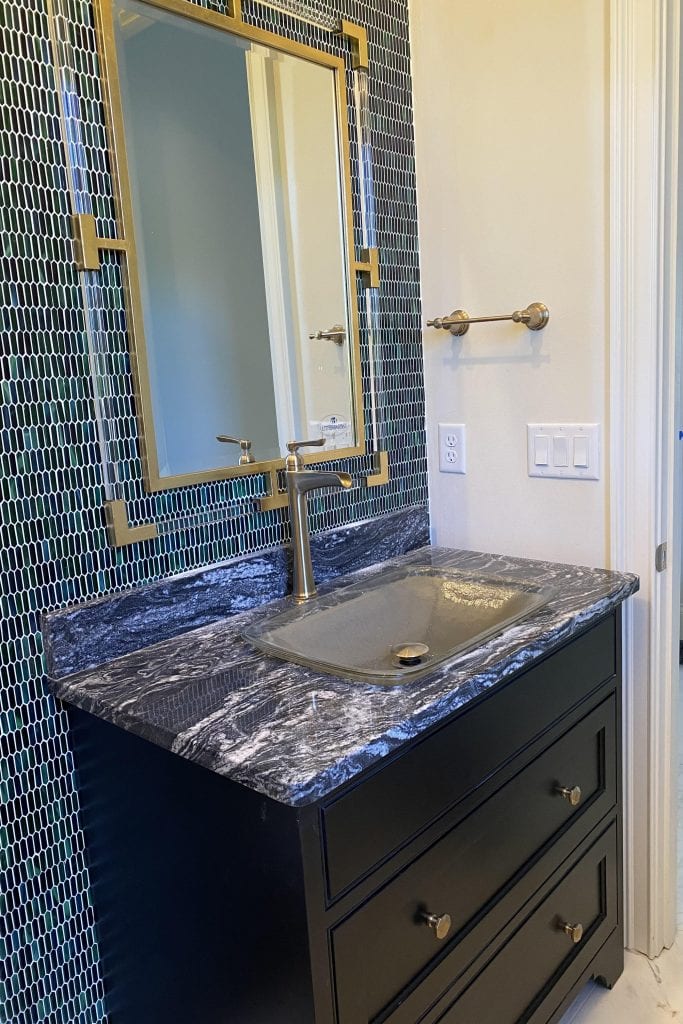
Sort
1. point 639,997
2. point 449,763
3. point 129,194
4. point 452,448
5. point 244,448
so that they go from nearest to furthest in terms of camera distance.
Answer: point 449,763 → point 129,194 → point 244,448 → point 639,997 → point 452,448

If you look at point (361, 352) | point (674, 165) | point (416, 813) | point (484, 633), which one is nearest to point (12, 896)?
point (416, 813)

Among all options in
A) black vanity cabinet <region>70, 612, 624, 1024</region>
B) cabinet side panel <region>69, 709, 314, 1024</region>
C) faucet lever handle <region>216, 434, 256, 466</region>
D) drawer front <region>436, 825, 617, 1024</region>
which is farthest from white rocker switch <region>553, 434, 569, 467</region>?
cabinet side panel <region>69, 709, 314, 1024</region>

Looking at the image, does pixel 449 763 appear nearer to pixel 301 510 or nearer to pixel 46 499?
pixel 301 510

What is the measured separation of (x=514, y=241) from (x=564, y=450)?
438 mm

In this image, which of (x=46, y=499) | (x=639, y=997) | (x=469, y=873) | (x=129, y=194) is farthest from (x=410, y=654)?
(x=639, y=997)

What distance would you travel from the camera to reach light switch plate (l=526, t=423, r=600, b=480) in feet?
5.19

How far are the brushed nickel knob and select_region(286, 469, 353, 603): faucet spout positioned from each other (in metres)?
0.74

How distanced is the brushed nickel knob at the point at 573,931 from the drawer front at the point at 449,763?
396 mm

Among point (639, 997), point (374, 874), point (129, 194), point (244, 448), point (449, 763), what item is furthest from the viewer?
point (639, 997)

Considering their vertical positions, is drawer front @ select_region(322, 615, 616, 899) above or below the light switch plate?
below

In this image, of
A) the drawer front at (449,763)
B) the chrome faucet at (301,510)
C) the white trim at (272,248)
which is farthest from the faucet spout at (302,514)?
the drawer front at (449,763)

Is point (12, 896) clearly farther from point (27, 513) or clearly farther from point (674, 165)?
point (674, 165)

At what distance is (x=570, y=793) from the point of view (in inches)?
54.7

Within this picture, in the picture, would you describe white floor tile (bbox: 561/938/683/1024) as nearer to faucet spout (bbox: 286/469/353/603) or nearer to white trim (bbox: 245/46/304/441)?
faucet spout (bbox: 286/469/353/603)
